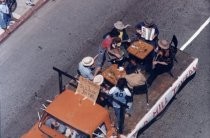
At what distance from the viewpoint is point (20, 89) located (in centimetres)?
1628

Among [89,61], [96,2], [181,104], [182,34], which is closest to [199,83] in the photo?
[181,104]

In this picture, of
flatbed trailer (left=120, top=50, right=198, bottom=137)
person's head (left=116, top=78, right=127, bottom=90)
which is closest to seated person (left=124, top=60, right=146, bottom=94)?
flatbed trailer (left=120, top=50, right=198, bottom=137)

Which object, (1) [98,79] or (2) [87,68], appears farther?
(2) [87,68]

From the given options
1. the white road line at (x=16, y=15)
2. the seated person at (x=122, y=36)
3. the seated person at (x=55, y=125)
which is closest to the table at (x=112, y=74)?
the seated person at (x=122, y=36)

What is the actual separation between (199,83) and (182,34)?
2.26 m

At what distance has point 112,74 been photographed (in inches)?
557

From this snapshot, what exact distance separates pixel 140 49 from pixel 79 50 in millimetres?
3236

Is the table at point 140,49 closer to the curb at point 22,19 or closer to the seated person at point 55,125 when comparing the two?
the seated person at point 55,125

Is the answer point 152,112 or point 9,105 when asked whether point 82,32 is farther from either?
point 152,112

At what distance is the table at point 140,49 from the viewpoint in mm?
14475

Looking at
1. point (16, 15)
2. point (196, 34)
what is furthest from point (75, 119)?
point (16, 15)

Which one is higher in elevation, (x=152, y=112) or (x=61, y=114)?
(x=61, y=114)

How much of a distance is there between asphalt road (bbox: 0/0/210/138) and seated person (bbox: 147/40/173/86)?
1.49 meters

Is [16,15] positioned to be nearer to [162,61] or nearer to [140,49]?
[140,49]
